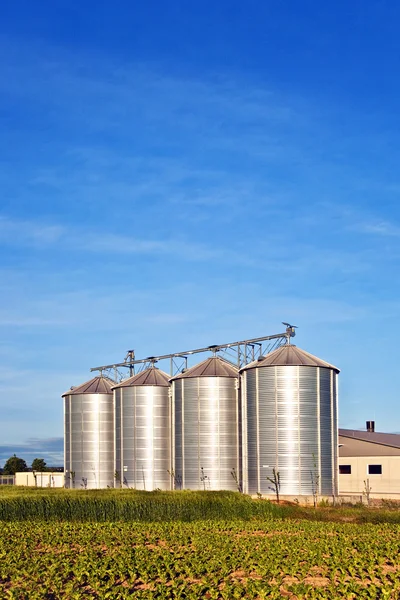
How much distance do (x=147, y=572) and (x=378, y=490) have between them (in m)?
49.9

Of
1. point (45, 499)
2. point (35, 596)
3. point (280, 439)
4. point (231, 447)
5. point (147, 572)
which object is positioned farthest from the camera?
point (231, 447)

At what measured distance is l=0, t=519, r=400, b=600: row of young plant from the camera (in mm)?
24016

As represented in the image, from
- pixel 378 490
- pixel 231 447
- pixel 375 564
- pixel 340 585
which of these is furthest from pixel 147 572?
pixel 378 490

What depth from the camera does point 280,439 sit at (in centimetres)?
6216

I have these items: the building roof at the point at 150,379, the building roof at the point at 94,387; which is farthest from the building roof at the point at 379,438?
the building roof at the point at 94,387

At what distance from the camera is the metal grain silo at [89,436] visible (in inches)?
3297

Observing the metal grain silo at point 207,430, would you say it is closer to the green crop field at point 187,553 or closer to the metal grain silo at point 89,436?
the metal grain silo at point 89,436

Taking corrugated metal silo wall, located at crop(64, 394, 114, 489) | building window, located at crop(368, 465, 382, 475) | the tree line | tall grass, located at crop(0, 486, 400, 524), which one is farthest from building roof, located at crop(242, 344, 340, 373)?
the tree line

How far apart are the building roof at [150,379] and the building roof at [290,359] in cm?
1361

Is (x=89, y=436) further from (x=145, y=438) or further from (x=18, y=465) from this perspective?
(x=18, y=465)

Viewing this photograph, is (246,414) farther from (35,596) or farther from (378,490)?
(35,596)

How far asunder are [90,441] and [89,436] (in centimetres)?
56

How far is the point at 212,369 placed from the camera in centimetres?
7156

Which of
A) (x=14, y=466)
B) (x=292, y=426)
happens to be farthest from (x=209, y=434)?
(x=14, y=466)
